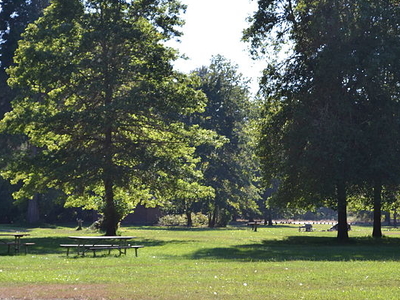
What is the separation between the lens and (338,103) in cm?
3192

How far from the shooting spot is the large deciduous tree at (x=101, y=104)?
33531mm

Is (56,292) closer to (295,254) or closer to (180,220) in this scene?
(295,254)

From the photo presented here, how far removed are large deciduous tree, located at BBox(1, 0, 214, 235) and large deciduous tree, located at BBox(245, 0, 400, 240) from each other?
589 centimetres

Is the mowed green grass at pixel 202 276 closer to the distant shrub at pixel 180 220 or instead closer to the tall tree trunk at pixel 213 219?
the tall tree trunk at pixel 213 219

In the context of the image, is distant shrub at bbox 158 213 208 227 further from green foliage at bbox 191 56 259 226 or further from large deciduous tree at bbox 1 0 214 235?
large deciduous tree at bbox 1 0 214 235

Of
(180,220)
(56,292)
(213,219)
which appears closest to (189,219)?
(180,220)

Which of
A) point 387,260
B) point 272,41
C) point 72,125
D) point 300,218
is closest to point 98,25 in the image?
point 72,125

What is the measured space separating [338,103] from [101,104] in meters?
13.3

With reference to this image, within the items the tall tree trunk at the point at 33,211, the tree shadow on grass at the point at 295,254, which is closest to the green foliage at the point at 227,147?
the tall tree trunk at the point at 33,211

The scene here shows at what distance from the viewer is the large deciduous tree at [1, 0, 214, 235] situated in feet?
110

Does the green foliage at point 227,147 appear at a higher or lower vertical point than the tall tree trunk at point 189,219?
higher

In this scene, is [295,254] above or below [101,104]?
below

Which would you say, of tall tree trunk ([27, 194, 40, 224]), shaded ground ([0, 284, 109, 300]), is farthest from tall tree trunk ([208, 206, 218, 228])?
shaded ground ([0, 284, 109, 300])

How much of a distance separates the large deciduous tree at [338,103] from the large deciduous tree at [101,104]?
589 centimetres
